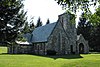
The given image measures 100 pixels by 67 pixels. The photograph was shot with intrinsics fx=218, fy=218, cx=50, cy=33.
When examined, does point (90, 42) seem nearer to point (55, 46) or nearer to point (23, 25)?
point (55, 46)

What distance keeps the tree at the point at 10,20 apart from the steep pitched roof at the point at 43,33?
107ft

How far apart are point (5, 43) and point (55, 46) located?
3559 cm

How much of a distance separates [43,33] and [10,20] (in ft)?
124

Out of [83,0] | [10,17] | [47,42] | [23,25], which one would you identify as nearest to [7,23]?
[10,17]

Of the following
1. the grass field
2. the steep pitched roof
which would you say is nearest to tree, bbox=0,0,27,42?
the grass field

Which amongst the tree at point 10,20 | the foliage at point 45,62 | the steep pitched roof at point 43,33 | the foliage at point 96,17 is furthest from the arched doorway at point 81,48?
the foliage at point 96,17

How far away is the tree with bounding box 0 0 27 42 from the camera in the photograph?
18714mm

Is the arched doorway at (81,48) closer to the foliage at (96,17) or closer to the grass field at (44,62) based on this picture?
the grass field at (44,62)

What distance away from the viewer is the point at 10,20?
19.7 m

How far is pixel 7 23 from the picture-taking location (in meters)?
19.2

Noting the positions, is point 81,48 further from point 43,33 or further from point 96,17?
point 96,17

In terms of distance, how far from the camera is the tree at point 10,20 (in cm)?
1871

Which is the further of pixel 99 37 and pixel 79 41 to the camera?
pixel 99 37

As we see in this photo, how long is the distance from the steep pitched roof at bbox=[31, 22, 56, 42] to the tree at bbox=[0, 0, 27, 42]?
32.7m
